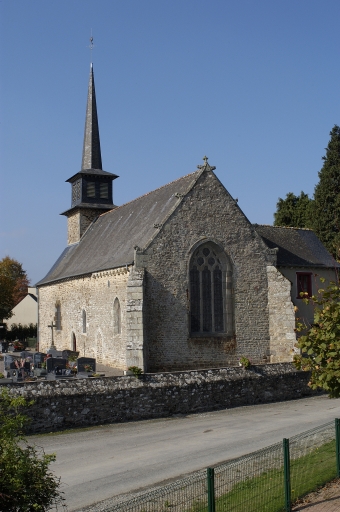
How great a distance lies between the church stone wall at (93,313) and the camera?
77.7 feet

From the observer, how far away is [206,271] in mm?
23375

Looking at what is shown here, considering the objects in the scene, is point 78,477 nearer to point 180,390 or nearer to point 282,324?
point 180,390

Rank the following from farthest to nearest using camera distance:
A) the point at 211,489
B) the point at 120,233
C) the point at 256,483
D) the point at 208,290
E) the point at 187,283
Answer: the point at 120,233 → the point at 208,290 → the point at 187,283 → the point at 256,483 → the point at 211,489

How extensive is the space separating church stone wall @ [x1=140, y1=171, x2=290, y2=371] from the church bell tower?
42.6 feet

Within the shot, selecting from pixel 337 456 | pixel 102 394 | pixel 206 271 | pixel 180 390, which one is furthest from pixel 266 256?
pixel 337 456

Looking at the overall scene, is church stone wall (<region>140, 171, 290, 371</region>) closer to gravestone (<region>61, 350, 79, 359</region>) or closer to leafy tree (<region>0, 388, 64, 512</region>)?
gravestone (<region>61, 350, 79, 359</region>)

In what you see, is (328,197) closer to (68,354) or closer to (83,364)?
(68,354)

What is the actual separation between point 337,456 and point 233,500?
8.54 ft

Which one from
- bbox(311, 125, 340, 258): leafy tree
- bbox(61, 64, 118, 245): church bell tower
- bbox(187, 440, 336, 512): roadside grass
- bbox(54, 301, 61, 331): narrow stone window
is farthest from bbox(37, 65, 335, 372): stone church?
bbox(311, 125, 340, 258): leafy tree

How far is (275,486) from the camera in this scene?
8.68 m

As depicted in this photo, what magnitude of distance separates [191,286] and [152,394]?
21.1 feet

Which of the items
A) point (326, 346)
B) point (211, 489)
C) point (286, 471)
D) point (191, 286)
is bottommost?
point (286, 471)

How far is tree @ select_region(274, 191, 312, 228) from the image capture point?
154 ft

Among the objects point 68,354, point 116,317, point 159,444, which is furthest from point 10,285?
point 159,444
